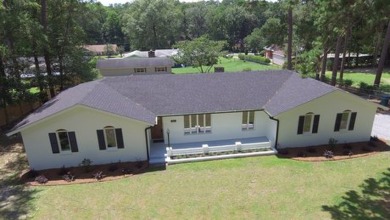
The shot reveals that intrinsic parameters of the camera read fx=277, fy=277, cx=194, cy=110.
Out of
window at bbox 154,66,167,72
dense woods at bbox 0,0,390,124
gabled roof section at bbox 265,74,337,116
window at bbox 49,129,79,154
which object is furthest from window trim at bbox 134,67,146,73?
window at bbox 49,129,79,154

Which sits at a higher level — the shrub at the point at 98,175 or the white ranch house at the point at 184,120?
the white ranch house at the point at 184,120

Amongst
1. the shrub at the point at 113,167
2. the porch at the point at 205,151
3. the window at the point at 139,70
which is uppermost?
the window at the point at 139,70

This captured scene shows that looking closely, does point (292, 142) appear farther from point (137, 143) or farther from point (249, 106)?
point (137, 143)

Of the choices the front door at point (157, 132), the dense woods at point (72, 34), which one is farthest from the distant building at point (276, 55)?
the front door at point (157, 132)

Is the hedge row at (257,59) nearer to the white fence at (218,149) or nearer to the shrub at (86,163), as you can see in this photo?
the white fence at (218,149)

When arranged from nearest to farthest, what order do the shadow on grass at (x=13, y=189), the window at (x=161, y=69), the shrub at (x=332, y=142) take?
the shadow on grass at (x=13, y=189)
the shrub at (x=332, y=142)
the window at (x=161, y=69)

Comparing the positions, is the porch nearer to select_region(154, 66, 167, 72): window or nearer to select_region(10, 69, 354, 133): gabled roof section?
select_region(10, 69, 354, 133): gabled roof section

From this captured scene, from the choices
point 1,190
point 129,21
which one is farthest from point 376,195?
point 129,21

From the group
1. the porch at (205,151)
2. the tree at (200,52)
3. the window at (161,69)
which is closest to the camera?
the porch at (205,151)
